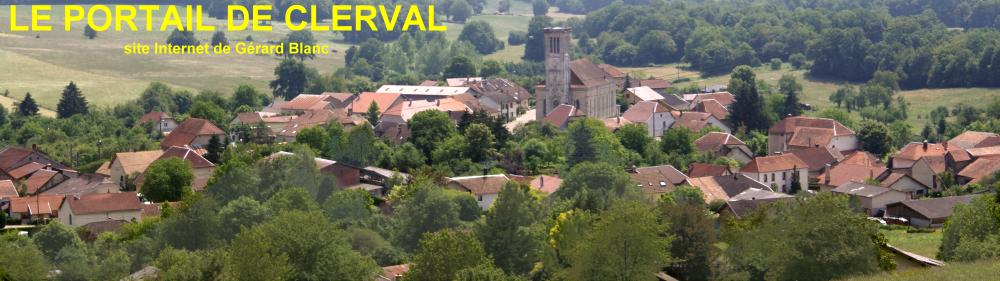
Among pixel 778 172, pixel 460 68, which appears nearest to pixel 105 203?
pixel 778 172

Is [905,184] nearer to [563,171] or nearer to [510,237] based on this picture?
[563,171]

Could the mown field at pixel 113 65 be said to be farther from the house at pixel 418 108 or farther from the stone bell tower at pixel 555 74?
the stone bell tower at pixel 555 74

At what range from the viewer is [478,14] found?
151m

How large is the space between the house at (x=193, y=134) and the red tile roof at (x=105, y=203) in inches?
474

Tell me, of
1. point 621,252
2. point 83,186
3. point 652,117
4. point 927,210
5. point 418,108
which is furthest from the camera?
point 418,108

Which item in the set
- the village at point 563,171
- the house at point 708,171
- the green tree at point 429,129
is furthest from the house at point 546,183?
the green tree at point 429,129

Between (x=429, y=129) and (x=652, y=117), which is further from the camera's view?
(x=652, y=117)

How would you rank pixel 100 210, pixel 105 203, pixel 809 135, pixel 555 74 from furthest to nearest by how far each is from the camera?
pixel 555 74 → pixel 809 135 → pixel 105 203 → pixel 100 210

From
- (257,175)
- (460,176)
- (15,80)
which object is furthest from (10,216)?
(15,80)

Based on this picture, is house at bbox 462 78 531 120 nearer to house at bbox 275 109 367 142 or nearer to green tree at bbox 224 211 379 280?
house at bbox 275 109 367 142

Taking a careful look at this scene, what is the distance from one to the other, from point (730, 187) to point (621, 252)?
19.7 meters

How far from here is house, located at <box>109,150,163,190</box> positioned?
56.7 meters

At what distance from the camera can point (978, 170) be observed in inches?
2384

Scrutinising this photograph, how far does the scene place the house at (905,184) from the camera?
2275 inches
